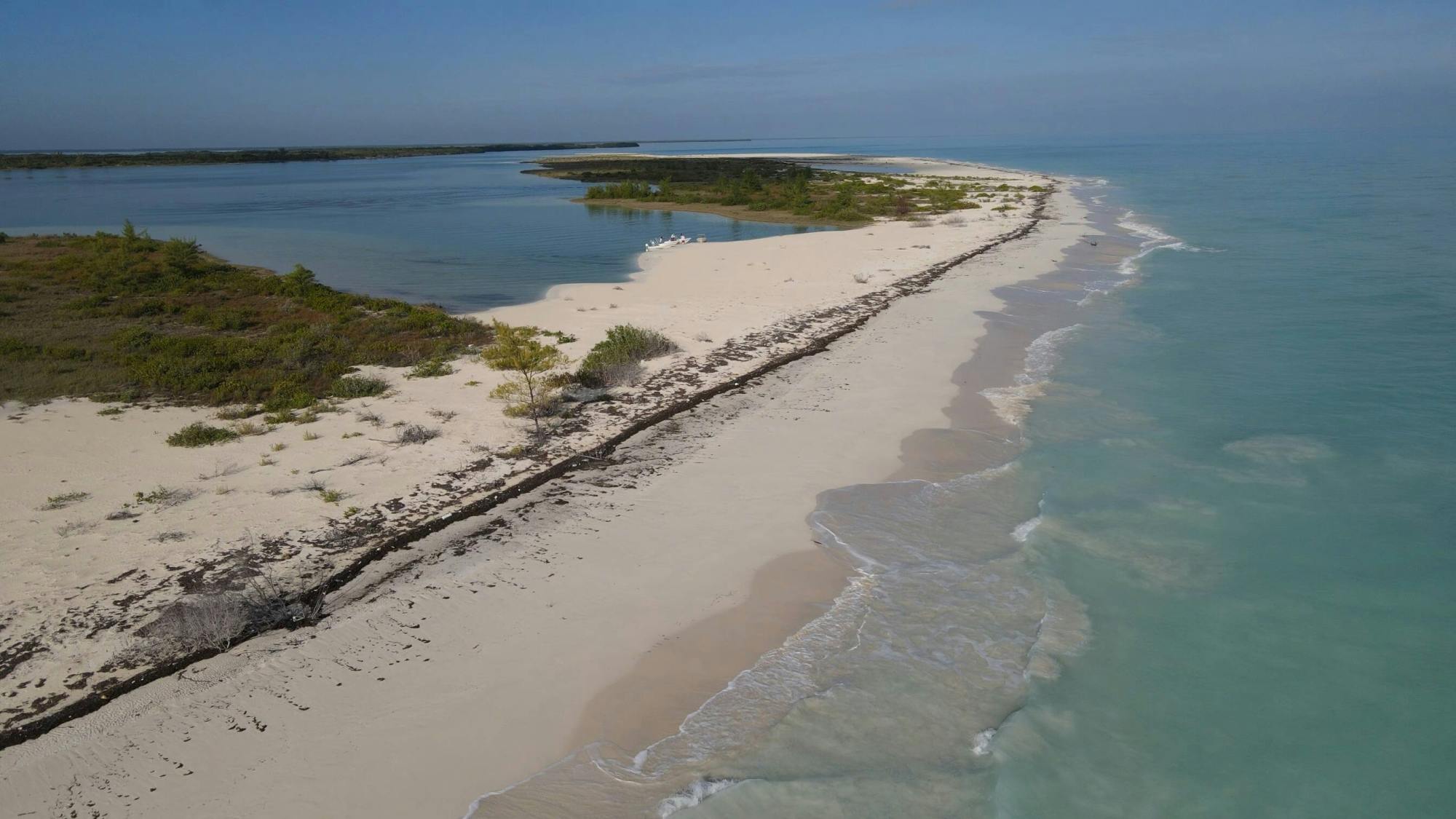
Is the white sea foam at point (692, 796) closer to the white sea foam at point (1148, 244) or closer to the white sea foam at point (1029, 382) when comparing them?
the white sea foam at point (1029, 382)

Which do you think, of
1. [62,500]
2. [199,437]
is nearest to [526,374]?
[199,437]

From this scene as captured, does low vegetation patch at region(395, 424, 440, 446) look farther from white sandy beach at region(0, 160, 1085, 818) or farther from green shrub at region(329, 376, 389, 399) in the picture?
green shrub at region(329, 376, 389, 399)

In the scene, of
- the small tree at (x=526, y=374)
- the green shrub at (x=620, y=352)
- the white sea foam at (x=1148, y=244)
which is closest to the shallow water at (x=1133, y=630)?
the small tree at (x=526, y=374)

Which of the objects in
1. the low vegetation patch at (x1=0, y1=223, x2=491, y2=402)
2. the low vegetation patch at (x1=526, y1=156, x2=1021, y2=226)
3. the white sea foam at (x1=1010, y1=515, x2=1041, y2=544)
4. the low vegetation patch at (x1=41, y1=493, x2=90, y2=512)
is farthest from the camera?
the low vegetation patch at (x1=526, y1=156, x2=1021, y2=226)

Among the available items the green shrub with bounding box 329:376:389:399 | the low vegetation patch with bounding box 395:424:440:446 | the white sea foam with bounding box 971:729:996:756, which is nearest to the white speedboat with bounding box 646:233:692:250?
the green shrub with bounding box 329:376:389:399

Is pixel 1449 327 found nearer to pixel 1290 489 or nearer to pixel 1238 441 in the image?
pixel 1238 441

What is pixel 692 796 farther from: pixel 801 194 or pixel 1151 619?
pixel 801 194
